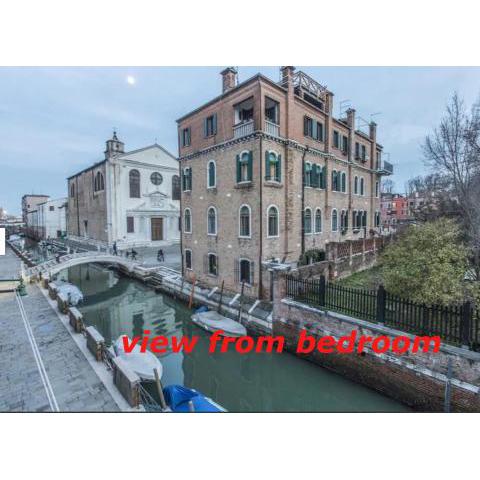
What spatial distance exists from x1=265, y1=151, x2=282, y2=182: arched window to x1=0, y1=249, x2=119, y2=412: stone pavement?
10.4 meters

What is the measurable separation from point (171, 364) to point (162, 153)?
91.7 feet

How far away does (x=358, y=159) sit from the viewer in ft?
68.7

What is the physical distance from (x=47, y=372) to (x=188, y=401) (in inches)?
165

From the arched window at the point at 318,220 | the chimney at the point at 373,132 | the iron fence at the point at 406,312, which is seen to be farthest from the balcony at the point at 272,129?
the chimney at the point at 373,132

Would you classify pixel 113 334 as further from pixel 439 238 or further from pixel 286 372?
pixel 439 238

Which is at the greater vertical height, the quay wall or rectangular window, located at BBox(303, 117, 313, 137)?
rectangular window, located at BBox(303, 117, 313, 137)

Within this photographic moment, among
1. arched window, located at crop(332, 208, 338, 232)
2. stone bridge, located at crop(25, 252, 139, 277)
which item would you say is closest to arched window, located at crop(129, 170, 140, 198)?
stone bridge, located at crop(25, 252, 139, 277)

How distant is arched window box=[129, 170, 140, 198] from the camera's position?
29.8 m

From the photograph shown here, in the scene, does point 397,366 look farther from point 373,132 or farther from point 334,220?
point 373,132

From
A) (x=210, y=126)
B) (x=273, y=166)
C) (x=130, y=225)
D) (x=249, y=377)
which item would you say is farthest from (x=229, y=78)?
(x=130, y=225)

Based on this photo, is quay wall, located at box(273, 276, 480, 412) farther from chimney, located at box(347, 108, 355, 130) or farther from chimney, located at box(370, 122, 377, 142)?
chimney, located at box(370, 122, 377, 142)

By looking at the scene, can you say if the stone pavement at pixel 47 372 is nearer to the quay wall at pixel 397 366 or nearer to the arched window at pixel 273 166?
the quay wall at pixel 397 366

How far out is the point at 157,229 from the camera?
31844mm

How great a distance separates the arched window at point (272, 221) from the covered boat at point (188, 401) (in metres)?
8.19
